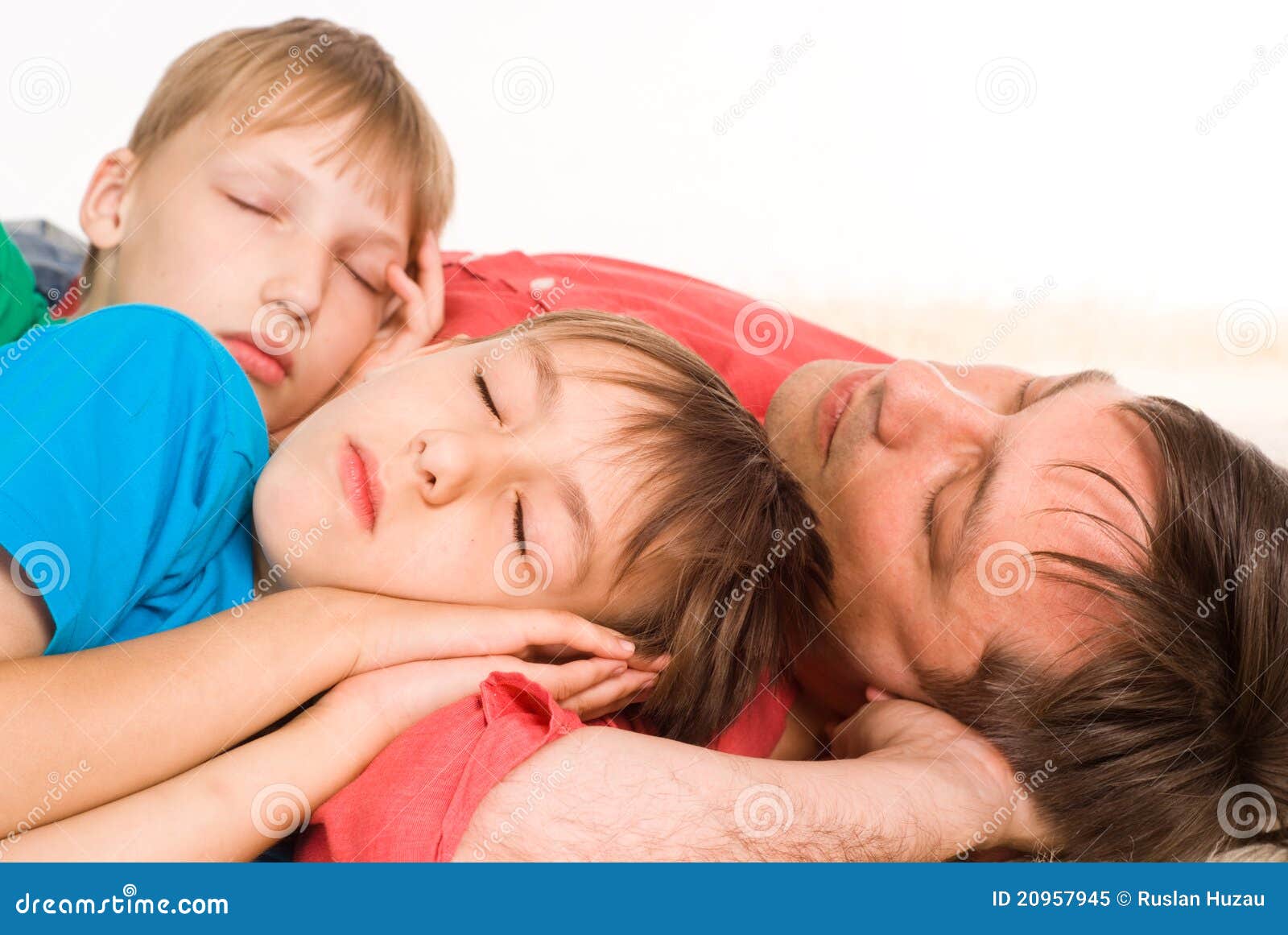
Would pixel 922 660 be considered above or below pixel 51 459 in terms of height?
below

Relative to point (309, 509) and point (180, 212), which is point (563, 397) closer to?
point (309, 509)

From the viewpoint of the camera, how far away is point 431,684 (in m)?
1.13

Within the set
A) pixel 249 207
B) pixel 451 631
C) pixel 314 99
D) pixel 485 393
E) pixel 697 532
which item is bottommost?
pixel 451 631

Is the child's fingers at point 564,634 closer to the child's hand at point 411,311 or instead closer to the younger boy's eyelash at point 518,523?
the younger boy's eyelash at point 518,523

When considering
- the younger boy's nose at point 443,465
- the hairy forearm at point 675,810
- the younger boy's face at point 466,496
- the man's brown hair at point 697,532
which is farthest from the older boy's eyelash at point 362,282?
the hairy forearm at point 675,810

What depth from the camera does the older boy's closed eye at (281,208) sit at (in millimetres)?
1735

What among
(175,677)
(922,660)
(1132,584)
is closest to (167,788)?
(175,677)

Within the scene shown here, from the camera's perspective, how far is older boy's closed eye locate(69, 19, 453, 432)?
68.3 inches

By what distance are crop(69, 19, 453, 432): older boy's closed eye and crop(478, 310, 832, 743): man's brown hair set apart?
0.51 meters

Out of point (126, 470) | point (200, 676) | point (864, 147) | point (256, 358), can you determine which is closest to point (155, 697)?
point (200, 676)

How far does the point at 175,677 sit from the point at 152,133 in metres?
1.25

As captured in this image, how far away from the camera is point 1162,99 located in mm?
3064

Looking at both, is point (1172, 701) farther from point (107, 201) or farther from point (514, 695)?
point (107, 201)

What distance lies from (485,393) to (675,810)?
541 mm
